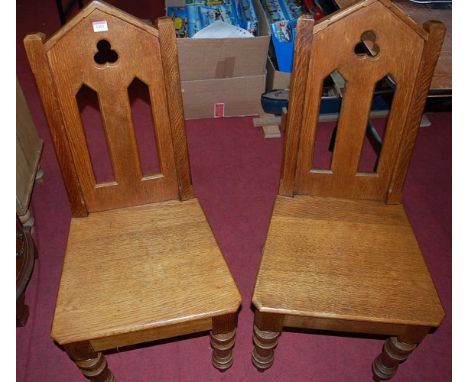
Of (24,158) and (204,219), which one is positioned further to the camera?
(24,158)

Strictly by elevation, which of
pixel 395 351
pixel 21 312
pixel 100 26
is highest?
pixel 100 26

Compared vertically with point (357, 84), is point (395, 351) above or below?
below

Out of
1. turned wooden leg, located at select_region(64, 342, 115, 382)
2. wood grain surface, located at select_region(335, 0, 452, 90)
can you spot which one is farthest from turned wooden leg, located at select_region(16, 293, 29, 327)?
wood grain surface, located at select_region(335, 0, 452, 90)

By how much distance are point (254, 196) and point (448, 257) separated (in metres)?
0.88

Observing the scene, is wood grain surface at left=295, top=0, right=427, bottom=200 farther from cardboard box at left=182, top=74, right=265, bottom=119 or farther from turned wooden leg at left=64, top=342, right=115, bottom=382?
cardboard box at left=182, top=74, right=265, bottom=119

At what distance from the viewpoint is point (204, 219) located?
4.50ft

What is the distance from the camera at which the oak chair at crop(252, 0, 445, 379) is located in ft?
3.76

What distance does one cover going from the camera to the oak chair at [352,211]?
1146 mm

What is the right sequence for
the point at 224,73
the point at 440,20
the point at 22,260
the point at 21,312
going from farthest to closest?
the point at 224,73 < the point at 440,20 < the point at 21,312 < the point at 22,260

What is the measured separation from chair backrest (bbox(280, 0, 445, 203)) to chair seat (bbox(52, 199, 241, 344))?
1.15ft

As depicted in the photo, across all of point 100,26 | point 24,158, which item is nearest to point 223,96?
point 24,158

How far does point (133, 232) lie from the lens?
1.33m

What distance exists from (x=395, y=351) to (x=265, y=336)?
15.2 inches

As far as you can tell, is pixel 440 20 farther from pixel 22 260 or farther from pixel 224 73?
pixel 22 260
